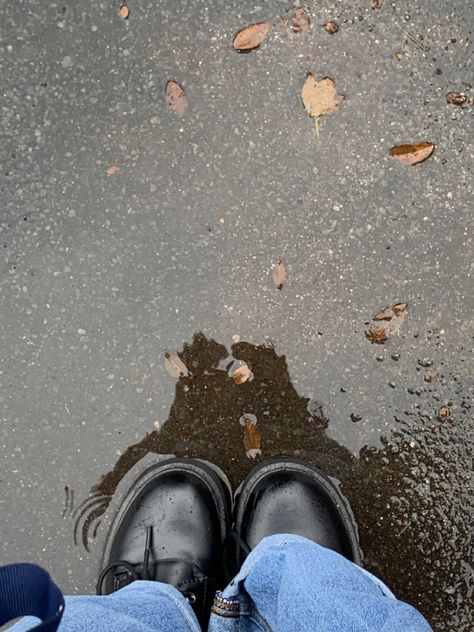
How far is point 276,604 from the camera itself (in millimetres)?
1634

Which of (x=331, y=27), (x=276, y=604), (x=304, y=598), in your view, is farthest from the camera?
(x=331, y=27)

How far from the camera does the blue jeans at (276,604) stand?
1.44 meters

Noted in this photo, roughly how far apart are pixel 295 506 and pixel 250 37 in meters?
1.55

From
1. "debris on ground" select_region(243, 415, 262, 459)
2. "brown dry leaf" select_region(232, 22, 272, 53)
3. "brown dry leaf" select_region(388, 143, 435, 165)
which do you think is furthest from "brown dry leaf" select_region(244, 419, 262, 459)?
"brown dry leaf" select_region(232, 22, 272, 53)

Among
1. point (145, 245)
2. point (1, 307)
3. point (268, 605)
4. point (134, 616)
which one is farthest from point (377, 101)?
point (134, 616)

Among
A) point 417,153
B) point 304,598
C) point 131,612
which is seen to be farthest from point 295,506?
point 417,153

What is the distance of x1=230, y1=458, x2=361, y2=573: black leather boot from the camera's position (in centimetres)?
202

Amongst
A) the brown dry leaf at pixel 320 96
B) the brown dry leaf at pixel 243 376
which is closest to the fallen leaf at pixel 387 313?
the brown dry leaf at pixel 243 376

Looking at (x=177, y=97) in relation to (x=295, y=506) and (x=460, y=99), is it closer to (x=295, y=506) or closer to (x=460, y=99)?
(x=460, y=99)

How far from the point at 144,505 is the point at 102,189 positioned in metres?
1.06

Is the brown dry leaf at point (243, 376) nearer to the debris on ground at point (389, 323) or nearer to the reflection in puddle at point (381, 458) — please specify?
the reflection in puddle at point (381, 458)

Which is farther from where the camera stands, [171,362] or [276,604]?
[171,362]

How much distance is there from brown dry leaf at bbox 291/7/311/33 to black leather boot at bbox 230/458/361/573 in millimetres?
1404

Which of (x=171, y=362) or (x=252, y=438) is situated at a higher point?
(x=171, y=362)
